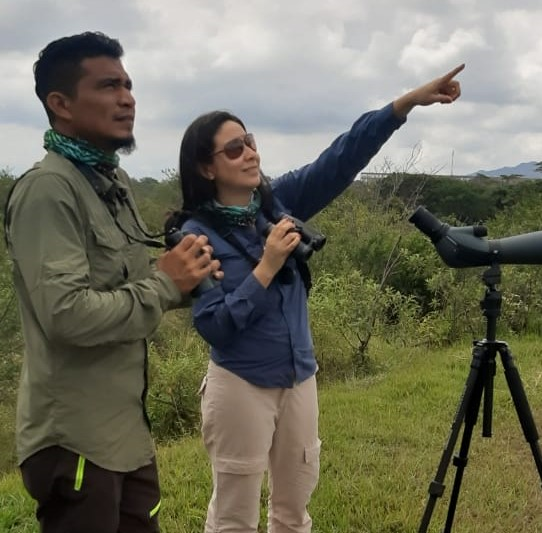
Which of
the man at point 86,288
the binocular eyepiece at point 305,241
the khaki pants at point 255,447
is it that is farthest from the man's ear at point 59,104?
the khaki pants at point 255,447

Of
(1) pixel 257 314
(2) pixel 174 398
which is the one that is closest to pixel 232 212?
(1) pixel 257 314

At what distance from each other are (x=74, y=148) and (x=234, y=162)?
2.02ft

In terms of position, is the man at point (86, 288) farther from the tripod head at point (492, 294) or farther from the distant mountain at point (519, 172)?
the distant mountain at point (519, 172)

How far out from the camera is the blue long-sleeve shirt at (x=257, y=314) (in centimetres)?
197

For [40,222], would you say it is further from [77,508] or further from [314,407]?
[314,407]

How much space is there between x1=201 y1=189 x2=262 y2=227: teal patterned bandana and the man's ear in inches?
24.5

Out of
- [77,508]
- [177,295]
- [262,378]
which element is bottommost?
[77,508]

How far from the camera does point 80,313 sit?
1396 mm

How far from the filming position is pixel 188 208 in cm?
218

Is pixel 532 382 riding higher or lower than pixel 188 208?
lower

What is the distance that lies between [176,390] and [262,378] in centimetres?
413

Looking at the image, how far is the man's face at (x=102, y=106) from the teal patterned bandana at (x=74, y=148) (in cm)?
2

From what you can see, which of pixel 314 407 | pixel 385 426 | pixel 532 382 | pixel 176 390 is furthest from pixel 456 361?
pixel 314 407

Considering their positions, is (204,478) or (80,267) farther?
(204,478)
